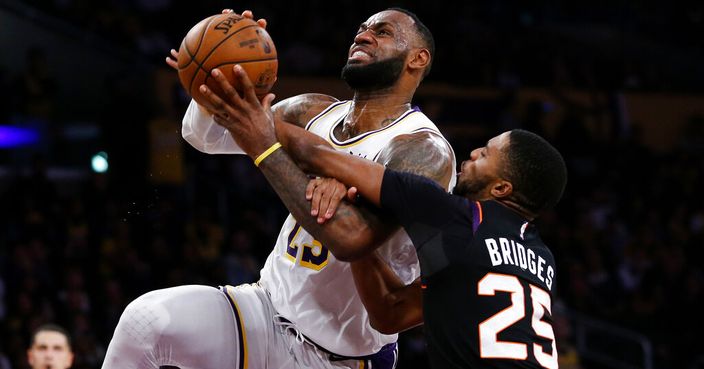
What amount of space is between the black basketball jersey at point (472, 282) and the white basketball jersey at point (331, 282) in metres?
0.63

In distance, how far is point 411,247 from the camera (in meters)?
4.57

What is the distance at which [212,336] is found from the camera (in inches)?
169

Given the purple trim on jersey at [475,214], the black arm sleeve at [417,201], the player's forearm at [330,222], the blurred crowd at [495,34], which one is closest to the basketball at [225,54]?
the player's forearm at [330,222]

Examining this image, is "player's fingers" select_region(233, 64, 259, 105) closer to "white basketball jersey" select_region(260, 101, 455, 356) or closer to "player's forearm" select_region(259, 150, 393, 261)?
"player's forearm" select_region(259, 150, 393, 261)

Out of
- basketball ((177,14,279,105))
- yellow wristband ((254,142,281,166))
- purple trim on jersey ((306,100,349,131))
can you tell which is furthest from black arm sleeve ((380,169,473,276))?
purple trim on jersey ((306,100,349,131))

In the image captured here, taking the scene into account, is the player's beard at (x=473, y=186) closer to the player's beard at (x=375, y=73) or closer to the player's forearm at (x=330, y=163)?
the player's forearm at (x=330, y=163)

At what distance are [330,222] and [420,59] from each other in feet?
4.26

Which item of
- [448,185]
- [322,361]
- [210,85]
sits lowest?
[322,361]

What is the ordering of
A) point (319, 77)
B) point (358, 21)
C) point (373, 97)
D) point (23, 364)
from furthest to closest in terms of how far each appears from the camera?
point (358, 21) < point (319, 77) < point (23, 364) < point (373, 97)

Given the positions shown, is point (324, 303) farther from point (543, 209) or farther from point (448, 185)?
point (543, 209)

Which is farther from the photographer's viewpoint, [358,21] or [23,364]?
[358,21]

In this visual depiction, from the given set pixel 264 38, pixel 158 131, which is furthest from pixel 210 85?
pixel 158 131

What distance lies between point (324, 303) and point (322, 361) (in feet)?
0.90

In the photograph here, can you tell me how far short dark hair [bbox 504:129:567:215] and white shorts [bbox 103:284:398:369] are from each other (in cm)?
119
